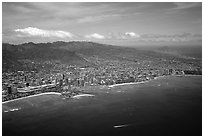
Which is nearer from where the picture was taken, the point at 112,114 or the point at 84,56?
the point at 112,114

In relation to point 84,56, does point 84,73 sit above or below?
below

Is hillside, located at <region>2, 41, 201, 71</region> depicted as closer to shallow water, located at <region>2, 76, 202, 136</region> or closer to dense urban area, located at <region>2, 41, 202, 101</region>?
dense urban area, located at <region>2, 41, 202, 101</region>

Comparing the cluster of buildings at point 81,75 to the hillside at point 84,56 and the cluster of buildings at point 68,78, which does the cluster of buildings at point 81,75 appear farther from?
the hillside at point 84,56

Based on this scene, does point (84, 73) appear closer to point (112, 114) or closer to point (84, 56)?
point (84, 56)

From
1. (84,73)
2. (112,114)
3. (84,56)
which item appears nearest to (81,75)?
(84,73)

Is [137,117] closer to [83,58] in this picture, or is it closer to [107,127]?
[107,127]

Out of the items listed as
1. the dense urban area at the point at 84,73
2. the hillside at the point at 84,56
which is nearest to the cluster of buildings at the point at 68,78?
the dense urban area at the point at 84,73

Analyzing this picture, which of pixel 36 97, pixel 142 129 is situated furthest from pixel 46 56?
pixel 142 129
